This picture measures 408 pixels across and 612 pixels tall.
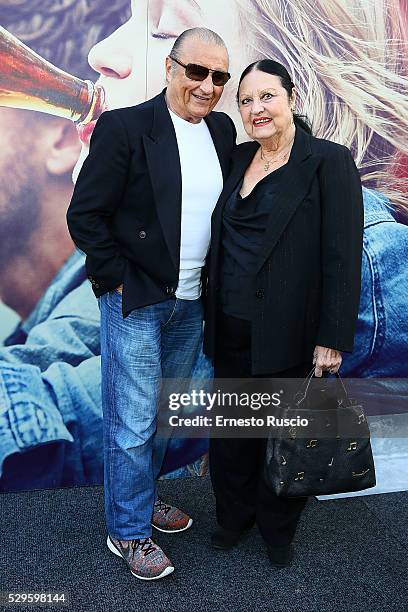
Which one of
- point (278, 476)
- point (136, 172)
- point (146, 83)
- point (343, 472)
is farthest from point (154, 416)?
point (146, 83)

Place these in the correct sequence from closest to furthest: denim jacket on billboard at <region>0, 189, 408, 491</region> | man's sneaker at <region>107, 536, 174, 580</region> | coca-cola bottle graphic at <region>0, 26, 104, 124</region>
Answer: man's sneaker at <region>107, 536, 174, 580</region>, coca-cola bottle graphic at <region>0, 26, 104, 124</region>, denim jacket on billboard at <region>0, 189, 408, 491</region>

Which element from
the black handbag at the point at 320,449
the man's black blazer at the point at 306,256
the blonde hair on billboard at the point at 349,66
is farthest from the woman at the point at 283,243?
the blonde hair on billboard at the point at 349,66

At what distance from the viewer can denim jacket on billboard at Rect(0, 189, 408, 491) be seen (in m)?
2.86

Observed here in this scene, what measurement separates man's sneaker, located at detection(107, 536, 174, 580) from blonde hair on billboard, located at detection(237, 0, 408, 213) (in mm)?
1794

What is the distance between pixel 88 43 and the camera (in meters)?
2.72

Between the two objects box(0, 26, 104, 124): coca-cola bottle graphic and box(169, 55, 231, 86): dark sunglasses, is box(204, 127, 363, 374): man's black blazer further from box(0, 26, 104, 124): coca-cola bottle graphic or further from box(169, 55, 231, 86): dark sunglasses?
box(0, 26, 104, 124): coca-cola bottle graphic

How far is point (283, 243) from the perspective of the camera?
2176 millimetres

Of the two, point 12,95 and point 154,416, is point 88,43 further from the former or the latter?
point 154,416

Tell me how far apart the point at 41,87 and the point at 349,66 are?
130cm

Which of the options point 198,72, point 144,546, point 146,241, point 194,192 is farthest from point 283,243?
point 144,546

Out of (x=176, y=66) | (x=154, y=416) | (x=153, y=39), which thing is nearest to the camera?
(x=176, y=66)

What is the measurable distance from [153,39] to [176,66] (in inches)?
26.9
